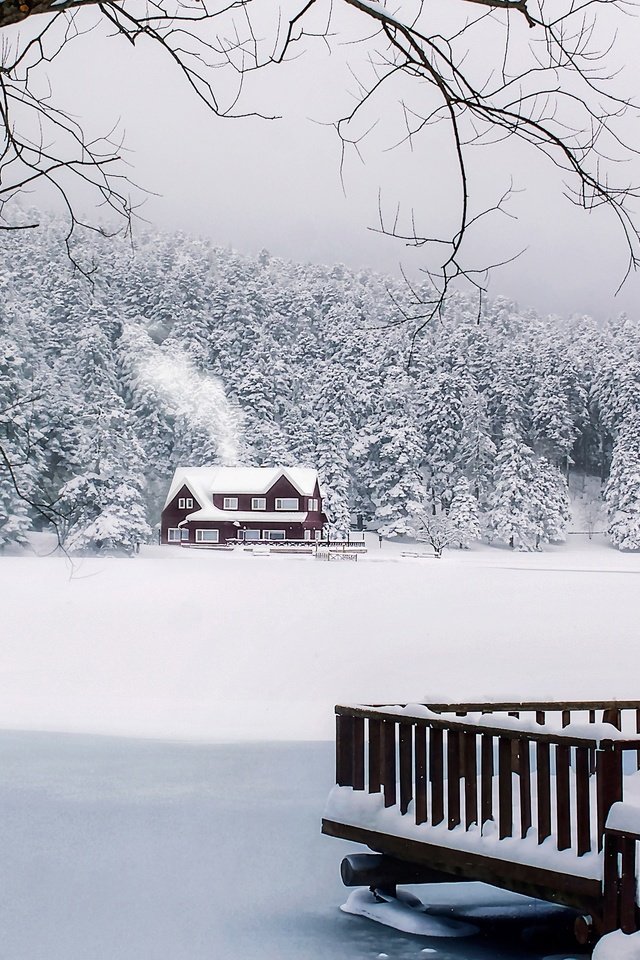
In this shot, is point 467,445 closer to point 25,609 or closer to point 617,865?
point 25,609

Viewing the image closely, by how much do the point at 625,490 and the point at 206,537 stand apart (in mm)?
18290

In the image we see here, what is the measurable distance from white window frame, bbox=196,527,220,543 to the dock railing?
113 ft

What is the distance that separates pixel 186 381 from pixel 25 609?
24.5 meters

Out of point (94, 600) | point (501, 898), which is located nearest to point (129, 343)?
point (94, 600)

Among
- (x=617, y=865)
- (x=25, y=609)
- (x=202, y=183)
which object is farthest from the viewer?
(x=202, y=183)

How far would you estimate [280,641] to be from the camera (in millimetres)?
21094

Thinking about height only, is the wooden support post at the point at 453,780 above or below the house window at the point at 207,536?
below

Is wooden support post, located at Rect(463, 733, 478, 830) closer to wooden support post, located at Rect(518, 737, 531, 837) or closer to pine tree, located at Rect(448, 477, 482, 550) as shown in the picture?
wooden support post, located at Rect(518, 737, 531, 837)

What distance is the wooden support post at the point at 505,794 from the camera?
4.61 m

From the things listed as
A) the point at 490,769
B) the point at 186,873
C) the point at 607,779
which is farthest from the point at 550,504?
the point at 607,779

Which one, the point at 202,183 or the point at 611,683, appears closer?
the point at 611,683

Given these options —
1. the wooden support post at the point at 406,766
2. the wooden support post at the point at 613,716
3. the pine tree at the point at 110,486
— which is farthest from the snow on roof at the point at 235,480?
the wooden support post at the point at 406,766

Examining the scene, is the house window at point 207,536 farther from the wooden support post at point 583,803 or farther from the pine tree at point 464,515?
the wooden support post at point 583,803

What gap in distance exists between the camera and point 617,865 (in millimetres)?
4070
